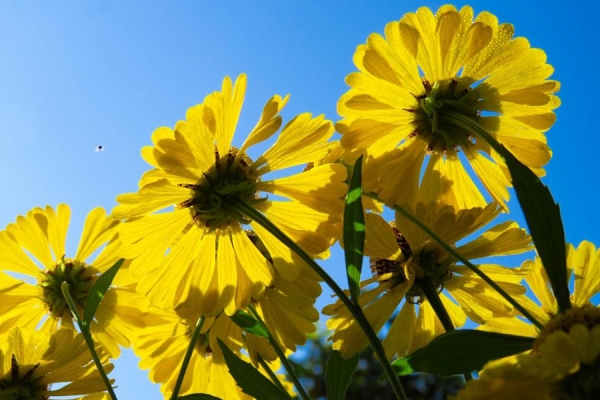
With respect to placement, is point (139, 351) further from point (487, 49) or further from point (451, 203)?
point (487, 49)

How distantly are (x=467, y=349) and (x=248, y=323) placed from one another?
53 cm

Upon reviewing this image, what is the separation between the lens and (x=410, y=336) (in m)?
1.44

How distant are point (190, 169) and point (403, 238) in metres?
0.48

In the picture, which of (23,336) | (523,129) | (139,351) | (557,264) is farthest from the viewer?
(139,351)

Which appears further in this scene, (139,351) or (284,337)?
(139,351)

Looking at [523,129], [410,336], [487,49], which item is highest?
[487,49]

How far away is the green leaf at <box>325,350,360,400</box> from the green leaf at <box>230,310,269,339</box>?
0.45 feet

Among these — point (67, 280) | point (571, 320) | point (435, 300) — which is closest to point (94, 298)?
point (435, 300)

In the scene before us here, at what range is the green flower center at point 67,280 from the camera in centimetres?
187

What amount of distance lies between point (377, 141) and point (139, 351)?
0.73m

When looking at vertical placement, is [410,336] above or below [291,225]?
below

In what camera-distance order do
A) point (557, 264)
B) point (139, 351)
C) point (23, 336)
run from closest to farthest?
point (557, 264), point (23, 336), point (139, 351)

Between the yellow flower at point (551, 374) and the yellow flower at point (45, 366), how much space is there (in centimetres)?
→ 89

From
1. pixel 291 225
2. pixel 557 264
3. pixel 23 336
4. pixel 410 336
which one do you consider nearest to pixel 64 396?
pixel 23 336
